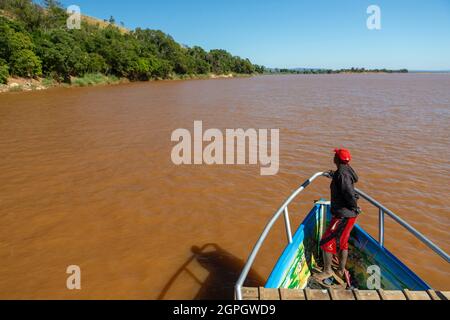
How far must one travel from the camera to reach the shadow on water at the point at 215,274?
434 centimetres

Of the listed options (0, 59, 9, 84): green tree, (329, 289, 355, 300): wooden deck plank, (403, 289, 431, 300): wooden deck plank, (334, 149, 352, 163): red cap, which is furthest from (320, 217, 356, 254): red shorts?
(0, 59, 9, 84): green tree

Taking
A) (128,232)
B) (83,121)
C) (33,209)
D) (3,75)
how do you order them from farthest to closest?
(3,75)
(83,121)
(33,209)
(128,232)

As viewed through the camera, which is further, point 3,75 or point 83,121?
point 3,75

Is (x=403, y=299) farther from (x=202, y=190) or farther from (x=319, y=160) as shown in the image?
(x=319, y=160)

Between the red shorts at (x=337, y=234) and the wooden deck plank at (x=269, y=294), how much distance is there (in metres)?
1.65

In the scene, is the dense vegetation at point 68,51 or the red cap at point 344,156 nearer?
the red cap at point 344,156

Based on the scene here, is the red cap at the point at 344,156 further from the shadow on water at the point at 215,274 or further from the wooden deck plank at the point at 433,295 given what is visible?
the shadow on water at the point at 215,274

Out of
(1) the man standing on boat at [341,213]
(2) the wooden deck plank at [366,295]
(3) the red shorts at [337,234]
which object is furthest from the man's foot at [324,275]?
(2) the wooden deck plank at [366,295]

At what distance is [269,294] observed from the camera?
261 centimetres

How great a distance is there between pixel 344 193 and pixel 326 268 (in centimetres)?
112

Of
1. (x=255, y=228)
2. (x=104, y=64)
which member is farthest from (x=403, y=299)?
(x=104, y=64)

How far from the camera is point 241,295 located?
2.54 m

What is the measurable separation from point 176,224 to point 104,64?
47.2 meters

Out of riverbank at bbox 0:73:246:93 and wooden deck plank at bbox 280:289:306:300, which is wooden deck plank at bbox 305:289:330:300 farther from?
riverbank at bbox 0:73:246:93
